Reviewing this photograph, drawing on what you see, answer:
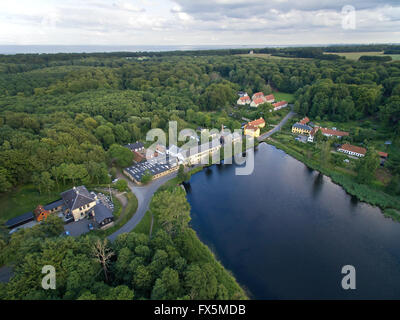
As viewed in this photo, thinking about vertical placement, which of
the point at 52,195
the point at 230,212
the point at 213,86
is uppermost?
the point at 213,86

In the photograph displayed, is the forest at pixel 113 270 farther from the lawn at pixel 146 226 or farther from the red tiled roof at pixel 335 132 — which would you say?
the red tiled roof at pixel 335 132

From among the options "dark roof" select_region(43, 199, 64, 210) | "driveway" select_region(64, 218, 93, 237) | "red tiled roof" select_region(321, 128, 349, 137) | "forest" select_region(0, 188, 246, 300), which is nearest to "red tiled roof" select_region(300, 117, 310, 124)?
"red tiled roof" select_region(321, 128, 349, 137)

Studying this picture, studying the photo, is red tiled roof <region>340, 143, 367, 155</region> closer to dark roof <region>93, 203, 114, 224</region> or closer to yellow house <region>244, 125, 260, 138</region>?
yellow house <region>244, 125, 260, 138</region>

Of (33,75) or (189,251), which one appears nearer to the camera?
(189,251)

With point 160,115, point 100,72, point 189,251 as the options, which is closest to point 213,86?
point 160,115

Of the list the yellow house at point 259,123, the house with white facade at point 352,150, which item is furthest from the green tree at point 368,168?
the yellow house at point 259,123

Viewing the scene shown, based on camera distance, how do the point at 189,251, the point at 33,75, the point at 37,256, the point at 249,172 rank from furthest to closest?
the point at 33,75 → the point at 249,172 → the point at 189,251 → the point at 37,256
